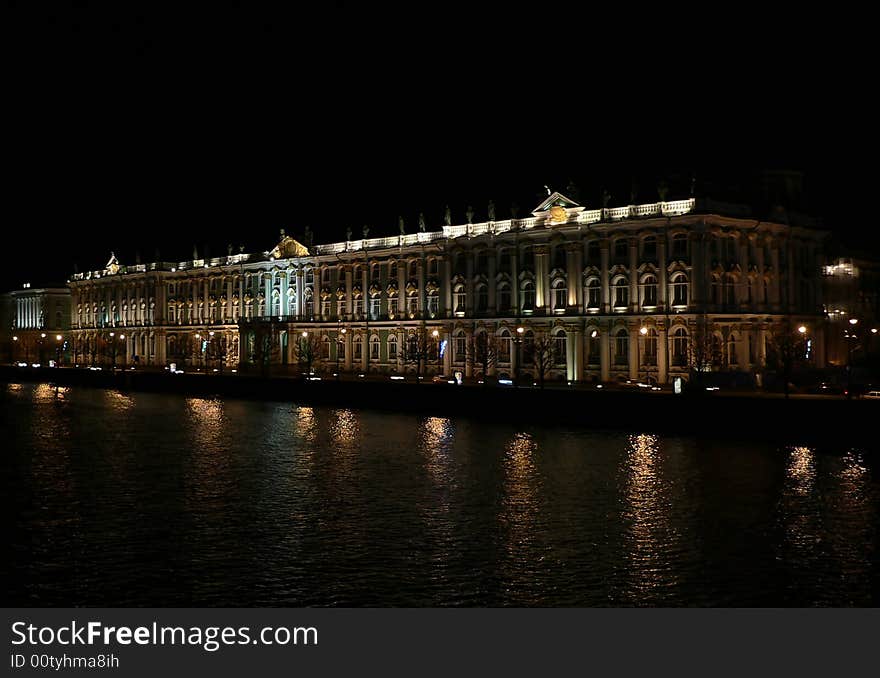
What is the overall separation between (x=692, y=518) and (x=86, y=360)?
394 feet

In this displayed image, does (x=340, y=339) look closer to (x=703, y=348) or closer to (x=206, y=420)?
(x=703, y=348)

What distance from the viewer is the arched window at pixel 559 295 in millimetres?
76750

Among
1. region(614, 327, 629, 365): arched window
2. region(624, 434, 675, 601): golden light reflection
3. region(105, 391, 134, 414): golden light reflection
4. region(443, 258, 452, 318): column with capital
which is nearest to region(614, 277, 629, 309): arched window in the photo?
region(614, 327, 629, 365): arched window

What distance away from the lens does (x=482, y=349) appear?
7525 cm

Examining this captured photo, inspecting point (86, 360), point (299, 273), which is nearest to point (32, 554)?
point (299, 273)

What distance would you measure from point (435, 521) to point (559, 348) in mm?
54416

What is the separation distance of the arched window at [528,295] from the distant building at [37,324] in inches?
3283

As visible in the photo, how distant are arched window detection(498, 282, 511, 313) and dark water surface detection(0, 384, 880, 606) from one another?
39.4m

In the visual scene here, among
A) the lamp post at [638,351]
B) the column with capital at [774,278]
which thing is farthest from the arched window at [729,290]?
the lamp post at [638,351]

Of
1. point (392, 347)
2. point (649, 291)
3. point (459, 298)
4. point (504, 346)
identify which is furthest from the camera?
point (392, 347)

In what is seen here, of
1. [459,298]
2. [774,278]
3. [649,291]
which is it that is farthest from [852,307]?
[459,298]

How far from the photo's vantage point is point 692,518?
75.9 feet

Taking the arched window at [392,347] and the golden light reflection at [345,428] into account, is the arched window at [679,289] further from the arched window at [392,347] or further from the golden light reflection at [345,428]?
the arched window at [392,347]
